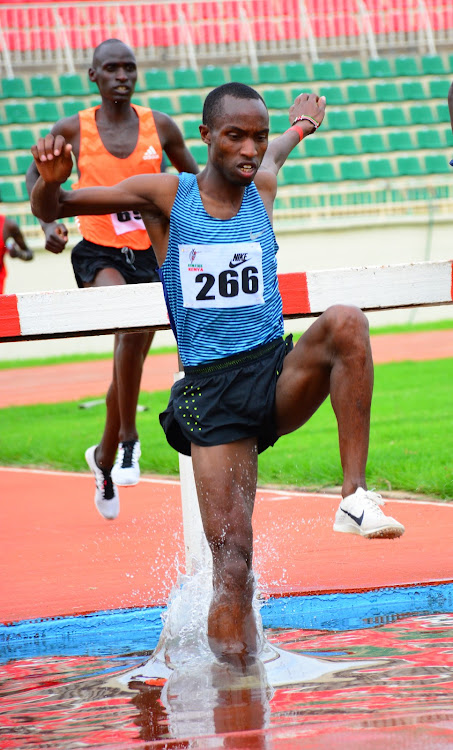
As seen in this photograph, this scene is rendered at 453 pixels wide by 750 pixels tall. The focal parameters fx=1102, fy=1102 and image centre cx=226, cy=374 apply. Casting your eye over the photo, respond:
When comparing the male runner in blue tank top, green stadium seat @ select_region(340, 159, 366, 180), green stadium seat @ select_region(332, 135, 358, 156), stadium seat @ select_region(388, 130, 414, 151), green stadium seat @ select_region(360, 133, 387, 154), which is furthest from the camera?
stadium seat @ select_region(388, 130, 414, 151)

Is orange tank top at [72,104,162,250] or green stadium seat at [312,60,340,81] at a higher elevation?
green stadium seat at [312,60,340,81]

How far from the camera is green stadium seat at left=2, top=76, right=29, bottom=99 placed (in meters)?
21.9

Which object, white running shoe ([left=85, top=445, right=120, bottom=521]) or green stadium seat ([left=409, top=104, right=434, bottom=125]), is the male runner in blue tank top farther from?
green stadium seat ([left=409, top=104, right=434, bottom=125])

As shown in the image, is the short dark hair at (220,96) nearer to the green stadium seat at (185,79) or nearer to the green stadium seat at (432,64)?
the green stadium seat at (185,79)

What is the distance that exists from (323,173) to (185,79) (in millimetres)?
3524

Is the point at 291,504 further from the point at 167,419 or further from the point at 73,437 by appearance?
the point at 73,437

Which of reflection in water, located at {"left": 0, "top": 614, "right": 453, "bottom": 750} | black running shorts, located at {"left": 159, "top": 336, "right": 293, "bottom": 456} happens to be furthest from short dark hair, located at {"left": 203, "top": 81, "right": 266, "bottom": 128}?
reflection in water, located at {"left": 0, "top": 614, "right": 453, "bottom": 750}

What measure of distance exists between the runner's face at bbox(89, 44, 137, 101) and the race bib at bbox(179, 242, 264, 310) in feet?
8.20

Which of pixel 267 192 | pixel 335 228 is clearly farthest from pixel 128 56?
pixel 335 228

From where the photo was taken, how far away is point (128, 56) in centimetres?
579

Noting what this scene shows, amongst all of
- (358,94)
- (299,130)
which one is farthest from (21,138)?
(299,130)

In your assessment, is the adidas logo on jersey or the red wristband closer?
the red wristband

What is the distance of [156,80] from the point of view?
2273cm

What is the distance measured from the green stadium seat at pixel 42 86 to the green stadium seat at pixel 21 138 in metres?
1.09
